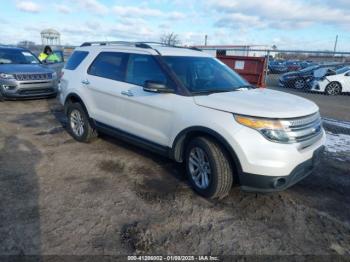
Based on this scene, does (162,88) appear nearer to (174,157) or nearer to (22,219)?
(174,157)

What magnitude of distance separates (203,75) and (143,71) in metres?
0.87

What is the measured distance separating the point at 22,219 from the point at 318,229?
3124mm

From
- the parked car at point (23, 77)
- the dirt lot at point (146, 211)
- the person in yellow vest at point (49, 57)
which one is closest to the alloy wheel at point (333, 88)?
the dirt lot at point (146, 211)

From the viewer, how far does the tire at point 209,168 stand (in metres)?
3.62

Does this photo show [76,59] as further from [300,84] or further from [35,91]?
[300,84]

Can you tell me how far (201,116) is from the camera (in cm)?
372

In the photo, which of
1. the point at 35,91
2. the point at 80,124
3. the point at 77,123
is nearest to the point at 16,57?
the point at 35,91

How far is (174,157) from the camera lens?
13.8 feet

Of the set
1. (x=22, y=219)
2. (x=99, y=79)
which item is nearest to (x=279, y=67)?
(x=99, y=79)

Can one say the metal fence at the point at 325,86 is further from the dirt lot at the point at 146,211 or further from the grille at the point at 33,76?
the grille at the point at 33,76

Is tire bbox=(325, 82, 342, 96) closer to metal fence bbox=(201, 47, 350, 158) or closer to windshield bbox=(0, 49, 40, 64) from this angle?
metal fence bbox=(201, 47, 350, 158)

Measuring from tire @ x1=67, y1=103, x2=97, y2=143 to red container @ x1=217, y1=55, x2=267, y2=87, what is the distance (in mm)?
6053

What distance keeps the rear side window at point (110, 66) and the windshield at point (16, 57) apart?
245 inches

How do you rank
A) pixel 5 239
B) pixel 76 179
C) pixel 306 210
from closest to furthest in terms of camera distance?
pixel 5 239 < pixel 306 210 < pixel 76 179
